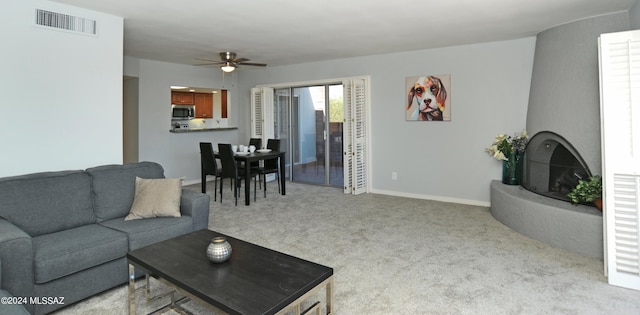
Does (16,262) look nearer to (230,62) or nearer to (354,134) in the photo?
(230,62)

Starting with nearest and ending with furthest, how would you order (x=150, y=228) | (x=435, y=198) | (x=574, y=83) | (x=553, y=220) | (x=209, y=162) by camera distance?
A: 1. (x=150, y=228)
2. (x=553, y=220)
3. (x=574, y=83)
4. (x=435, y=198)
5. (x=209, y=162)

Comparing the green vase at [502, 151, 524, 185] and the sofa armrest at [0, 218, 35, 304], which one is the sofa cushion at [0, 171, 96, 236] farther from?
the green vase at [502, 151, 524, 185]

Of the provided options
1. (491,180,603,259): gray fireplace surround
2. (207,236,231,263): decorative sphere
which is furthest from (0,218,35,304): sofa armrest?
(491,180,603,259): gray fireplace surround

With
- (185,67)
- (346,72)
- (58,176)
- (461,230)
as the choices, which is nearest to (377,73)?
(346,72)

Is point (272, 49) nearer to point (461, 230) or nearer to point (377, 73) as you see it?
point (377, 73)

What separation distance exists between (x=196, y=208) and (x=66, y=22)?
2.08 meters

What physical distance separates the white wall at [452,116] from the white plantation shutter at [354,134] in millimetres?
185

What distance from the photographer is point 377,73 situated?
19.3 feet

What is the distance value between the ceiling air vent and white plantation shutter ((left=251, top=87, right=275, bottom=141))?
3802mm

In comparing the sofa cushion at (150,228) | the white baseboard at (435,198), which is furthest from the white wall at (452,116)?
the sofa cushion at (150,228)

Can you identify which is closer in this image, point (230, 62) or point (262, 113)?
point (230, 62)

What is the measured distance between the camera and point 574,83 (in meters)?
3.66

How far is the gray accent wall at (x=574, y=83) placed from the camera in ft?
11.3

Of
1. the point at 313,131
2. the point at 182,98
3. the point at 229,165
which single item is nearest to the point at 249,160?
the point at 229,165
